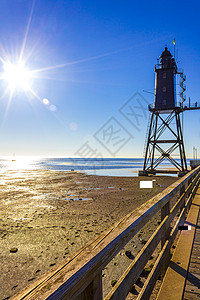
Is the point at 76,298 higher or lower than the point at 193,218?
higher

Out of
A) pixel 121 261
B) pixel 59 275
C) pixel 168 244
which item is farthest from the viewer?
pixel 121 261

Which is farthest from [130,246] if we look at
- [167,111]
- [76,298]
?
[167,111]

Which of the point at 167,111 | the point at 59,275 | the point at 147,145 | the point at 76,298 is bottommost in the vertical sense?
the point at 76,298

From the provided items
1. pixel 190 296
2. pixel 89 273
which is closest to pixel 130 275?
pixel 89 273

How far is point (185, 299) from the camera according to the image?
2293mm

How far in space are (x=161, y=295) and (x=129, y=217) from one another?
4.11 ft

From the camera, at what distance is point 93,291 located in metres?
1.12

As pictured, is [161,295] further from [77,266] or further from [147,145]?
[147,145]

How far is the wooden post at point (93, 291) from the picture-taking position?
3.57ft

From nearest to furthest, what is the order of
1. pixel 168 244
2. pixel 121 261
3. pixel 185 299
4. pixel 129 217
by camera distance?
1. pixel 129 217
2. pixel 185 299
3. pixel 168 244
4. pixel 121 261

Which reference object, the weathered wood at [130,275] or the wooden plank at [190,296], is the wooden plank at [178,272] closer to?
the wooden plank at [190,296]

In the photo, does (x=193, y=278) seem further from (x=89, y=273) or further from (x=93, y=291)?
(x=89, y=273)

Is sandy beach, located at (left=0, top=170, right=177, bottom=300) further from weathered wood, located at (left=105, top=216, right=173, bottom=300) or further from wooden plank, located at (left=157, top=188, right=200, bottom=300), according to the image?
weathered wood, located at (left=105, top=216, right=173, bottom=300)

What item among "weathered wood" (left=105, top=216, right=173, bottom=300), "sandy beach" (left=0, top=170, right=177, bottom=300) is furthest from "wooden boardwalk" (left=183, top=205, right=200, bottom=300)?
"sandy beach" (left=0, top=170, right=177, bottom=300)
